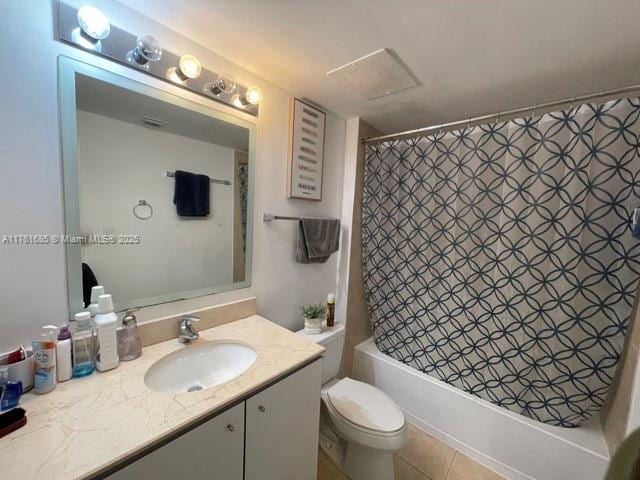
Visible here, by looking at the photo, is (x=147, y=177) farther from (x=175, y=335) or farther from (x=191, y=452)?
(x=191, y=452)

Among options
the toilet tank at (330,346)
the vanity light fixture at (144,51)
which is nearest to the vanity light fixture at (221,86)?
the vanity light fixture at (144,51)

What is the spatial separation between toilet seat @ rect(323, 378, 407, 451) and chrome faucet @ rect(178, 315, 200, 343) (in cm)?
78

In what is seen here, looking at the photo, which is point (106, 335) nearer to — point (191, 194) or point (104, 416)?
point (104, 416)

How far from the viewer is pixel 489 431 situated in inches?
58.8

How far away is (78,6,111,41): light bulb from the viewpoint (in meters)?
0.82

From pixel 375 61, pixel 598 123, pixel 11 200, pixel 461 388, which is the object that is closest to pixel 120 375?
pixel 11 200

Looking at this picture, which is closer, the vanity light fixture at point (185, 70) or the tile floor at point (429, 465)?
the vanity light fixture at point (185, 70)

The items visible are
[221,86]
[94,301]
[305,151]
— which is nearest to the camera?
[94,301]

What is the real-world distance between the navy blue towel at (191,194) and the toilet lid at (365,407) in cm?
119

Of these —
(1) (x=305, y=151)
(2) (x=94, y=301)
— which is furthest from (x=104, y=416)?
(1) (x=305, y=151)

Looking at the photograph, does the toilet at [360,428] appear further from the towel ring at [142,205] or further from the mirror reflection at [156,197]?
the towel ring at [142,205]

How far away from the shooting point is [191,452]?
2.34ft

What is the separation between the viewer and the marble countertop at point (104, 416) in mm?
559

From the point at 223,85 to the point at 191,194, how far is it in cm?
52
